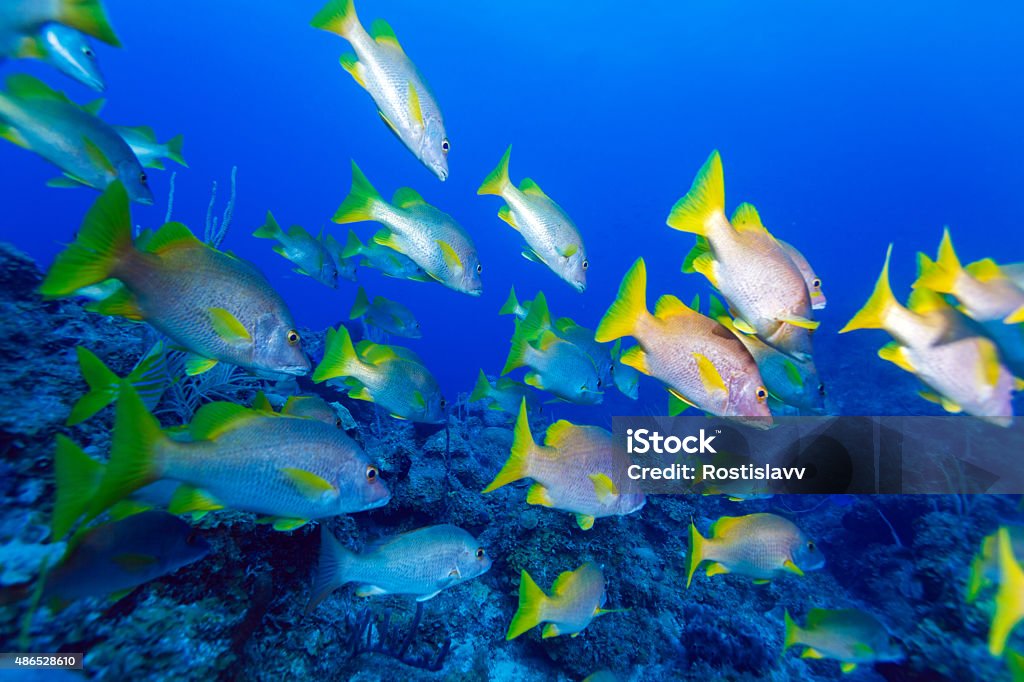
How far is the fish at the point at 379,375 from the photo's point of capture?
3.97 m

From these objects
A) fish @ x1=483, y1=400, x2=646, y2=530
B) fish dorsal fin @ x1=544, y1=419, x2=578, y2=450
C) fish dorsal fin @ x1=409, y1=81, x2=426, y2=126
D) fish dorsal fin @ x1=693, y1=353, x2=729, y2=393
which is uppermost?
fish dorsal fin @ x1=409, y1=81, x2=426, y2=126

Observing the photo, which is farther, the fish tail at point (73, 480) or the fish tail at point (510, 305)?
the fish tail at point (510, 305)

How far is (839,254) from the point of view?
8000cm

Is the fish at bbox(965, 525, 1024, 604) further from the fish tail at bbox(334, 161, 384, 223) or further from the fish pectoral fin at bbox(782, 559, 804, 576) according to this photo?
the fish tail at bbox(334, 161, 384, 223)

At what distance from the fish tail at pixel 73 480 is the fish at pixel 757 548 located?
373cm

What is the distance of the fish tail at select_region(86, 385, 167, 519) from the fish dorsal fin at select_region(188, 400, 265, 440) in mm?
197

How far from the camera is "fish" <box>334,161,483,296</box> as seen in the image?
3.83 metres

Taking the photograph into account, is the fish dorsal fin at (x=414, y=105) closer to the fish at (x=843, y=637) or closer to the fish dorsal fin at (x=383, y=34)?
the fish dorsal fin at (x=383, y=34)

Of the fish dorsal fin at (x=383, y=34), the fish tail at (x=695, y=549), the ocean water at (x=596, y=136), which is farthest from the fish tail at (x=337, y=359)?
the ocean water at (x=596, y=136)

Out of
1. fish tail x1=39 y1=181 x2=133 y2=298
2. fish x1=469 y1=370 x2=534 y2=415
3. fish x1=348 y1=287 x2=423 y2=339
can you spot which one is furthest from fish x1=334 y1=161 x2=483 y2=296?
fish x1=348 y1=287 x2=423 y2=339

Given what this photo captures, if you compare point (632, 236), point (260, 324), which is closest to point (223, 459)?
point (260, 324)

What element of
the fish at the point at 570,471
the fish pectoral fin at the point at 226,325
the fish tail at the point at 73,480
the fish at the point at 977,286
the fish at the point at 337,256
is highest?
the fish at the point at 337,256

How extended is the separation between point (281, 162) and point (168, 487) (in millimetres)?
113327

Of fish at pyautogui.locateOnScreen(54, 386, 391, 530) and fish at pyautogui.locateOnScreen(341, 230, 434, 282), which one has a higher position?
fish at pyautogui.locateOnScreen(341, 230, 434, 282)
